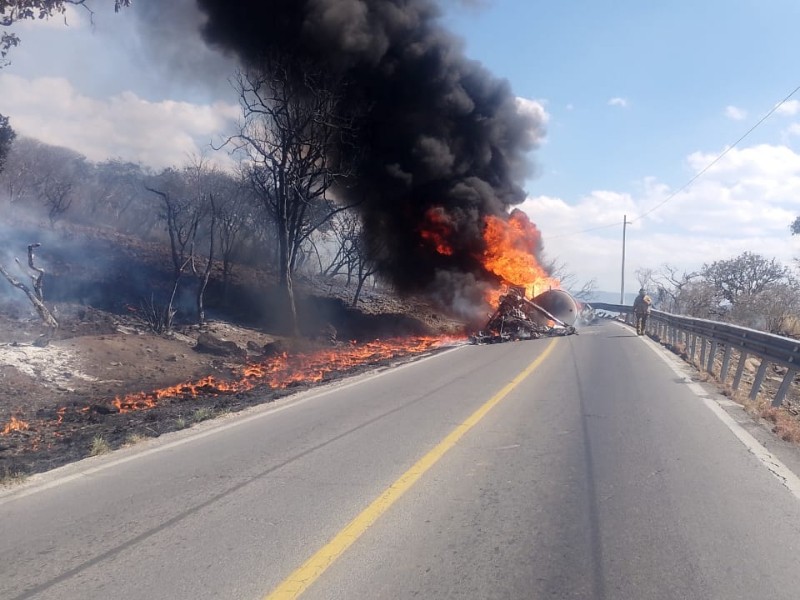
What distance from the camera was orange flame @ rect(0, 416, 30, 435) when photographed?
9258 mm

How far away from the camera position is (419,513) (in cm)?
500

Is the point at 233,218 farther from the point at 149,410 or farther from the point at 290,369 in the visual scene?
the point at 149,410

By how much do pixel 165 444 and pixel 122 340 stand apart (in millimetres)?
9474

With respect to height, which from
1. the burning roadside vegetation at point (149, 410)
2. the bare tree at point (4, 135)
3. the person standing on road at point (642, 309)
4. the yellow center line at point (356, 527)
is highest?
the bare tree at point (4, 135)

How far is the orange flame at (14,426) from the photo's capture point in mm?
9258

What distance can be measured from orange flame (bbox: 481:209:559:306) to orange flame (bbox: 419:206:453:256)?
4.42 feet

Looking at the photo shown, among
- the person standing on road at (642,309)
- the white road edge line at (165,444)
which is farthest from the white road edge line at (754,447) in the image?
the person standing on road at (642,309)

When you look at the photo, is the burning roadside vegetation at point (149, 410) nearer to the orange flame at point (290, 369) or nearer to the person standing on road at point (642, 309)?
the orange flame at point (290, 369)

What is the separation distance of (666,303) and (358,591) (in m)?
39.6

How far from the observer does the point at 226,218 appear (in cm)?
3123

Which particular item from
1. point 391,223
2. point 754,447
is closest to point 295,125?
point 391,223

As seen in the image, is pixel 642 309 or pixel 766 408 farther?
pixel 642 309

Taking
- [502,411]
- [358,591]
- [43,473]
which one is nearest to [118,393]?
[43,473]

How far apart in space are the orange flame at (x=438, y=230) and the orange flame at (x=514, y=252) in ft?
4.42
